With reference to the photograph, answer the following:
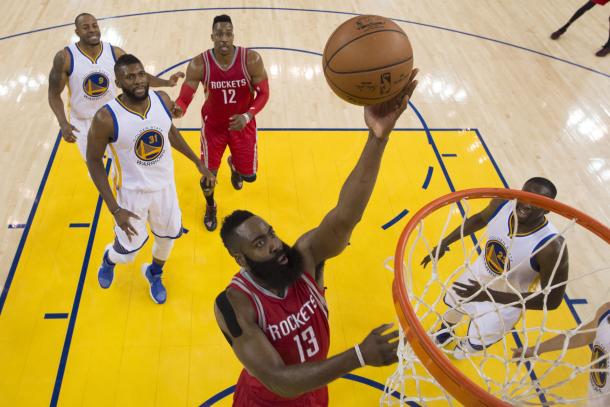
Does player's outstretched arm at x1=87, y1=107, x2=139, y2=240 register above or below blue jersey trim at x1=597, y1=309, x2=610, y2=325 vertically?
above

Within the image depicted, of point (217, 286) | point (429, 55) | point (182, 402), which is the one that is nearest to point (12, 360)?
point (182, 402)

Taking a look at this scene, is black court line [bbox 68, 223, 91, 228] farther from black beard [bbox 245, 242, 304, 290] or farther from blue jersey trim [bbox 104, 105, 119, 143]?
black beard [bbox 245, 242, 304, 290]

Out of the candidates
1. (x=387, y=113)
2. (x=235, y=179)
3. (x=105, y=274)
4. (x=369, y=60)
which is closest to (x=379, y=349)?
(x=387, y=113)

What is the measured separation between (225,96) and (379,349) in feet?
9.78

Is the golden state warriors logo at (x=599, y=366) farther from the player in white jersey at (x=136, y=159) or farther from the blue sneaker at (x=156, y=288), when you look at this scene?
the blue sneaker at (x=156, y=288)

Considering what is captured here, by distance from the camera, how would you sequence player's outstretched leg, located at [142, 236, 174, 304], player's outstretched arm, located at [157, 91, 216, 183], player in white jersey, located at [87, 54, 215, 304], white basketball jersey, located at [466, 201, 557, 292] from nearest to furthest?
white basketball jersey, located at [466, 201, 557, 292]
player in white jersey, located at [87, 54, 215, 304]
player's outstretched arm, located at [157, 91, 216, 183]
player's outstretched leg, located at [142, 236, 174, 304]

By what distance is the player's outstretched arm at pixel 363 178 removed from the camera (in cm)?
182

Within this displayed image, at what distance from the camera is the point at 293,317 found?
7.12 feet

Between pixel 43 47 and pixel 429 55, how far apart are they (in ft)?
17.8

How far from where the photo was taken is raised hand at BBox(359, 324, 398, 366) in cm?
158

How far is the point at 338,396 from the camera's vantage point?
3.40 meters

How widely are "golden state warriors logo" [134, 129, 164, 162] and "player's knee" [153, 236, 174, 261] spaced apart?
0.70 metres

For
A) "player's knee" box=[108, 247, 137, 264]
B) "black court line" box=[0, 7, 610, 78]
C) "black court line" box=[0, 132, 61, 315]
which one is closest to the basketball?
"player's knee" box=[108, 247, 137, 264]

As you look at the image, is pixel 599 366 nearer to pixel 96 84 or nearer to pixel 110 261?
pixel 110 261
